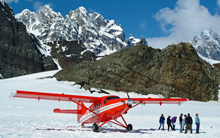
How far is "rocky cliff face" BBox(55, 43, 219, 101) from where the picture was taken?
2151 inches

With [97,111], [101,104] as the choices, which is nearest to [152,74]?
[97,111]

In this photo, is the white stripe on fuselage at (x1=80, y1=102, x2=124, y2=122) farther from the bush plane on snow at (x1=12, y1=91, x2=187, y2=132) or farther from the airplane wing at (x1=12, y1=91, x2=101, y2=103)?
the airplane wing at (x1=12, y1=91, x2=101, y2=103)

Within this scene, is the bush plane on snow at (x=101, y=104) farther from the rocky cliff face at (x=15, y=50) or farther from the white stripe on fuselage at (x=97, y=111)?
the rocky cliff face at (x=15, y=50)

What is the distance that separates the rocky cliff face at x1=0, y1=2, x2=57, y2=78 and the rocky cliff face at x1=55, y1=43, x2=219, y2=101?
129m

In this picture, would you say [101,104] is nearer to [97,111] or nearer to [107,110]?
[97,111]

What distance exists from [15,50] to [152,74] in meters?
155

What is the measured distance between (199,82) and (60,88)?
36555 mm

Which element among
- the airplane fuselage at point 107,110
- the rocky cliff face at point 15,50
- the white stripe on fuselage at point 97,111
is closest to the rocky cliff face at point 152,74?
the white stripe on fuselage at point 97,111

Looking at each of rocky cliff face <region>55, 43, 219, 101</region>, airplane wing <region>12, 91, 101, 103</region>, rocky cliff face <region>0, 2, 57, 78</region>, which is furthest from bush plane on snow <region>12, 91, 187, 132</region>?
rocky cliff face <region>0, 2, 57, 78</region>

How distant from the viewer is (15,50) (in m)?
181

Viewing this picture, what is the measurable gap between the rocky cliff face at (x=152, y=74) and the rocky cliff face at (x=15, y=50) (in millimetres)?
129047

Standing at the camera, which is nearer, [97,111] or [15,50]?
[97,111]

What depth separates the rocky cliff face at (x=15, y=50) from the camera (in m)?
170

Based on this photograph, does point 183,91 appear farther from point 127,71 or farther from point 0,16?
point 0,16
